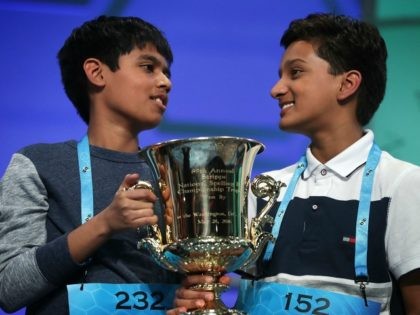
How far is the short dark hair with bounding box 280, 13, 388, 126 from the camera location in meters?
1.76

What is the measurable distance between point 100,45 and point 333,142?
598 mm

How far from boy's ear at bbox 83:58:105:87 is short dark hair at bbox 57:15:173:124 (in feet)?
0.05

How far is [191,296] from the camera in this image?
1453mm

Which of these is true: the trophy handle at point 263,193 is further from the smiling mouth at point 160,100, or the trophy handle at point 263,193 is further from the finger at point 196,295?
the smiling mouth at point 160,100

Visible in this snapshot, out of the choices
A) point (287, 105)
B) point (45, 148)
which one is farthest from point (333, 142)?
point (45, 148)

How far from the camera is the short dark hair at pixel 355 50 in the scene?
5.77ft

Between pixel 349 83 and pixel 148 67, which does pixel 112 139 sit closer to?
pixel 148 67

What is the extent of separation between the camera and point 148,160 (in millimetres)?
1514

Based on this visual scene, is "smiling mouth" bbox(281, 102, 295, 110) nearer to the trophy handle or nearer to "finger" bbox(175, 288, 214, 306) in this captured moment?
the trophy handle

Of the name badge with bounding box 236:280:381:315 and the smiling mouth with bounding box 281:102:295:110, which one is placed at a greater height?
the smiling mouth with bounding box 281:102:295:110

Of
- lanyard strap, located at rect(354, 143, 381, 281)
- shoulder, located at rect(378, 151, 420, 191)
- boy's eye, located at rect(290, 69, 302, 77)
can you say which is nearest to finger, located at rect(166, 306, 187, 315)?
lanyard strap, located at rect(354, 143, 381, 281)

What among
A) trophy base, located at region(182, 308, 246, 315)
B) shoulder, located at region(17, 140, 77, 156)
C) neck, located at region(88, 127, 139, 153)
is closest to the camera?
trophy base, located at region(182, 308, 246, 315)

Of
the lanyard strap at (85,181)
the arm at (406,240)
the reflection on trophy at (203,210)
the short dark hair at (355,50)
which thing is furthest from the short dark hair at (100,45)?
the arm at (406,240)

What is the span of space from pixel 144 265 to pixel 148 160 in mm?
256
